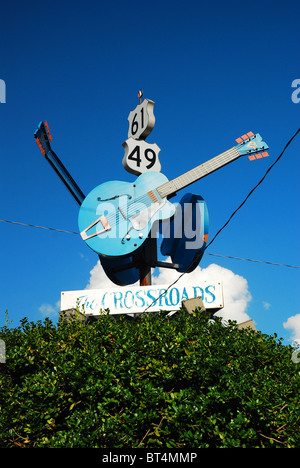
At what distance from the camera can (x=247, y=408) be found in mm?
5688

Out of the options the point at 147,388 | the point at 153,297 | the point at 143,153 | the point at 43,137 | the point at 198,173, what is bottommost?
the point at 147,388

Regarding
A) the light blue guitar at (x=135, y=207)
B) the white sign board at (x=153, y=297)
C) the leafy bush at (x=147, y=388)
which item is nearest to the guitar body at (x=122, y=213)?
the light blue guitar at (x=135, y=207)

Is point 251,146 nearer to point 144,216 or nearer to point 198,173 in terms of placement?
point 198,173

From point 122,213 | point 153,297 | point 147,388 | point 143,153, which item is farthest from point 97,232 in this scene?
point 147,388

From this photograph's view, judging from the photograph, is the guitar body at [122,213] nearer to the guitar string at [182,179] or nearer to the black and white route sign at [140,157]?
the guitar string at [182,179]

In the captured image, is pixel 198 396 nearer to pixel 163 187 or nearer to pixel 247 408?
pixel 247 408

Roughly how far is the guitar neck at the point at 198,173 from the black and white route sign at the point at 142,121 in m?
1.94

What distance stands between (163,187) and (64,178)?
3.14m

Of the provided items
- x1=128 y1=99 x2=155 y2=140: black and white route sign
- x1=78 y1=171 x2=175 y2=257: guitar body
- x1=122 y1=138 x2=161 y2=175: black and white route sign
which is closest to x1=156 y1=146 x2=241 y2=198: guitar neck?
Result: x1=78 y1=171 x2=175 y2=257: guitar body

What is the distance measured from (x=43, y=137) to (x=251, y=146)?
6078mm

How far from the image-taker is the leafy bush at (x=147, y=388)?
5523mm

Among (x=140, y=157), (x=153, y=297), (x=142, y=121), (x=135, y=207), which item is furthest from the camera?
(x=142, y=121)

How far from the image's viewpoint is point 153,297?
1028cm

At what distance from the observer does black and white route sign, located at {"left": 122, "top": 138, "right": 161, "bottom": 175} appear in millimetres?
11984
